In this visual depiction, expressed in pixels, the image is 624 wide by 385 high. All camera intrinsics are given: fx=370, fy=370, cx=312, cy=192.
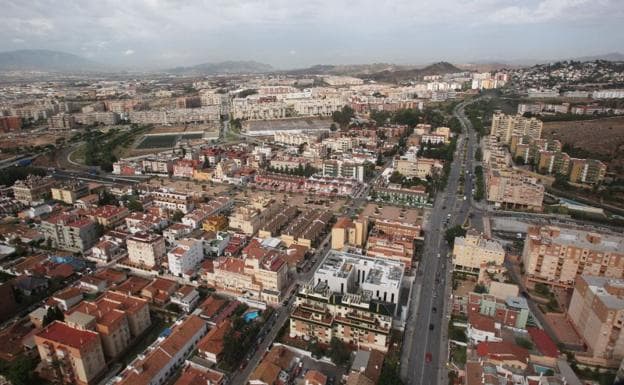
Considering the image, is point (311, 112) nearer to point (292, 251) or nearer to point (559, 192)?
point (559, 192)

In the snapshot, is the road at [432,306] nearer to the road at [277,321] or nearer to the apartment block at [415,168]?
the apartment block at [415,168]

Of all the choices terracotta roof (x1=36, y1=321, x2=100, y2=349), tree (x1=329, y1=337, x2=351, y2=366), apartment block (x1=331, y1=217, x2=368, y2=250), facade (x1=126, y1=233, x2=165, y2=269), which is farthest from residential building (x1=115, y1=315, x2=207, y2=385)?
apartment block (x1=331, y1=217, x2=368, y2=250)

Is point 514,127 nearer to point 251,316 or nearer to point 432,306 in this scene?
point 432,306

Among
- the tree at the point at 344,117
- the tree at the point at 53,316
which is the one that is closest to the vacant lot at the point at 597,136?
the tree at the point at 344,117

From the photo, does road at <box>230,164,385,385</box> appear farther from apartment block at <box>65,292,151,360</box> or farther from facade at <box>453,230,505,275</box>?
facade at <box>453,230,505,275</box>

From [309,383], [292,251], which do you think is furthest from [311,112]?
[309,383]


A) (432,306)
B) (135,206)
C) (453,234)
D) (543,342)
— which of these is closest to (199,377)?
(432,306)
